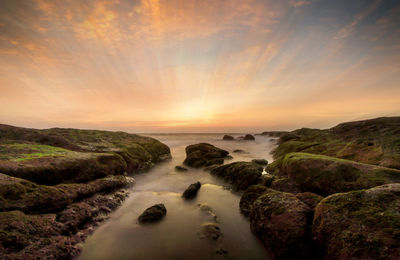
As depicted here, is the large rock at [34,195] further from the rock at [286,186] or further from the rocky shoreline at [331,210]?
the rock at [286,186]

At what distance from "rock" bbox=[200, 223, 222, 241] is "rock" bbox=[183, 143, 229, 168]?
12054 millimetres

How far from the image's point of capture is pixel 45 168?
8609mm

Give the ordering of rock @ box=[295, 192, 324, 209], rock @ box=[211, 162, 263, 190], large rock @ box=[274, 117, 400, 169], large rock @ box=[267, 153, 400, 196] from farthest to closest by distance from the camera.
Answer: rock @ box=[211, 162, 263, 190]
large rock @ box=[274, 117, 400, 169]
large rock @ box=[267, 153, 400, 196]
rock @ box=[295, 192, 324, 209]

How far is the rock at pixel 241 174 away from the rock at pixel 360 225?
21.4 ft

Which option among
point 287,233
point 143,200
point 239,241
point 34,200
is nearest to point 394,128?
point 287,233

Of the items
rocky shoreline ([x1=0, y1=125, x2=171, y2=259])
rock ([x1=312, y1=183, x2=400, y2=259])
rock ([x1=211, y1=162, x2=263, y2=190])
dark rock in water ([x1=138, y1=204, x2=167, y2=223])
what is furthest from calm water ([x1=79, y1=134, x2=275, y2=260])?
rock ([x1=312, y1=183, x2=400, y2=259])

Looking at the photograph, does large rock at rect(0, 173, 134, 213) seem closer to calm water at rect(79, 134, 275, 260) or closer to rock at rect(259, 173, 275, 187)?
calm water at rect(79, 134, 275, 260)

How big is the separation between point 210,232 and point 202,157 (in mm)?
14395

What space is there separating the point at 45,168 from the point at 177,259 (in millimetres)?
9100

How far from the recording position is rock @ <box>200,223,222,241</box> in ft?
20.7

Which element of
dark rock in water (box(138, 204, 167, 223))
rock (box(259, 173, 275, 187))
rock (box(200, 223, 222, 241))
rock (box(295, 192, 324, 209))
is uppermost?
rock (box(295, 192, 324, 209))

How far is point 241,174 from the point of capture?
1230cm

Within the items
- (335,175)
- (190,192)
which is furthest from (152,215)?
(335,175)

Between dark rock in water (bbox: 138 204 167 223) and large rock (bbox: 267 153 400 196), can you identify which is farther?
dark rock in water (bbox: 138 204 167 223)
